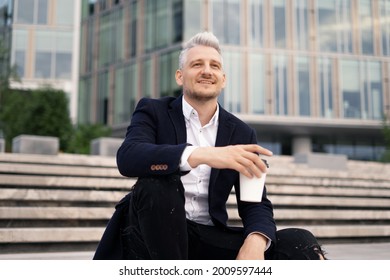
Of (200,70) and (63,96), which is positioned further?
(63,96)

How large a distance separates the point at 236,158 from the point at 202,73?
2.01 feet

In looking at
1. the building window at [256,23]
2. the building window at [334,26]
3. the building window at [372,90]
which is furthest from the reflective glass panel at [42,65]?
the building window at [372,90]

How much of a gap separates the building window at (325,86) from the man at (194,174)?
2787 cm

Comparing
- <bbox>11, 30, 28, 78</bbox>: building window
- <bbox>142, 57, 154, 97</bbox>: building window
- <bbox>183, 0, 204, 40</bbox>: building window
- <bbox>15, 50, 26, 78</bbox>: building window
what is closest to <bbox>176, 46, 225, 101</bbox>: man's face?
<bbox>183, 0, 204, 40</bbox>: building window

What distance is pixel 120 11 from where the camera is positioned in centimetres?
3394

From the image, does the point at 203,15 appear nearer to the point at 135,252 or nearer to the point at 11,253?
the point at 11,253

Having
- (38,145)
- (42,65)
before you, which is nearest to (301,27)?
(42,65)

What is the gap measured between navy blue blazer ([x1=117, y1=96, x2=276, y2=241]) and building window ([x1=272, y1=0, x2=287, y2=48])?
93.2 ft

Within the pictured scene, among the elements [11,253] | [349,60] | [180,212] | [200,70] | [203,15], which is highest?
[203,15]

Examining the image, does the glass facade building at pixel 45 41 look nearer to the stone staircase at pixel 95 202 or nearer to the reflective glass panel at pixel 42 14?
the reflective glass panel at pixel 42 14

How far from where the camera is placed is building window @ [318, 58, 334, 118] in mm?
29125

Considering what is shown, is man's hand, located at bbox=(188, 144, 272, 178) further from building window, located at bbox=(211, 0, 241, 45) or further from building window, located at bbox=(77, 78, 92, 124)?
building window, located at bbox=(77, 78, 92, 124)

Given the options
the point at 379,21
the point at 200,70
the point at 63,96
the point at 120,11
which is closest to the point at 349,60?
the point at 379,21

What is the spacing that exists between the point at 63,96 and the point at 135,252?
48.0 feet
